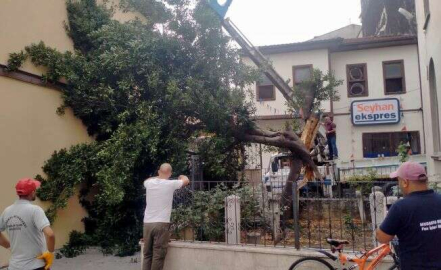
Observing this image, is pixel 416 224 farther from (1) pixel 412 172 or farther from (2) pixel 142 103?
(2) pixel 142 103

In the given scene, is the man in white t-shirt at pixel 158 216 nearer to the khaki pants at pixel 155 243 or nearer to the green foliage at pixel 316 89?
the khaki pants at pixel 155 243

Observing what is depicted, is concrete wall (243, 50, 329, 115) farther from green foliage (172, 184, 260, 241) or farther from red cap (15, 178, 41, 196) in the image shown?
red cap (15, 178, 41, 196)

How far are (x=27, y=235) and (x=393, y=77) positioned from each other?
1928cm

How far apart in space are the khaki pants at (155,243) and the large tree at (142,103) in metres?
2.11

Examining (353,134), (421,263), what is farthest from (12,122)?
(353,134)

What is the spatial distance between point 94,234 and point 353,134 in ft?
47.5

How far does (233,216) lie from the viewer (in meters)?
6.78

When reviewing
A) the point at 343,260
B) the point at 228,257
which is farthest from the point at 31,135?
the point at 343,260

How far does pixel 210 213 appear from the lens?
709 centimetres

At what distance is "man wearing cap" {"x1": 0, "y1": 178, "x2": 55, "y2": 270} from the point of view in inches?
161

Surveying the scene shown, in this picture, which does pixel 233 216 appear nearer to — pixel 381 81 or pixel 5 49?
pixel 5 49

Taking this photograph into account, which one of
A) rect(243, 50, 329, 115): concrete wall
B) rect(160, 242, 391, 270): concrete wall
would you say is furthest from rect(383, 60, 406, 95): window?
rect(160, 242, 391, 270): concrete wall

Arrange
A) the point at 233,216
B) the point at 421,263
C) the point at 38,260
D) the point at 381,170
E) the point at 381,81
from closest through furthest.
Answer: the point at 421,263
the point at 38,260
the point at 233,216
the point at 381,170
the point at 381,81

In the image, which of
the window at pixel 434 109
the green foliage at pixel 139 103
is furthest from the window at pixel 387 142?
the green foliage at pixel 139 103
